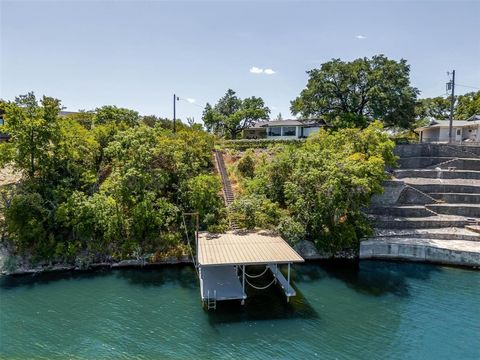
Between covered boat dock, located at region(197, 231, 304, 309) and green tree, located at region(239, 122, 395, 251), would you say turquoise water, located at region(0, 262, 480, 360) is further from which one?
Result: green tree, located at region(239, 122, 395, 251)

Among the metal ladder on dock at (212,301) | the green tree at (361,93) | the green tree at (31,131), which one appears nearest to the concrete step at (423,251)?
the metal ladder on dock at (212,301)

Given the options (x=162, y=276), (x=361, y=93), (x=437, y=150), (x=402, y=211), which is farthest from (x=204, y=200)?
(x=361, y=93)

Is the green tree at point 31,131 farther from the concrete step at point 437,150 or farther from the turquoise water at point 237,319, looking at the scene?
the concrete step at point 437,150

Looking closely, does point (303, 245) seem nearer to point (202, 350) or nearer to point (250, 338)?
point (250, 338)

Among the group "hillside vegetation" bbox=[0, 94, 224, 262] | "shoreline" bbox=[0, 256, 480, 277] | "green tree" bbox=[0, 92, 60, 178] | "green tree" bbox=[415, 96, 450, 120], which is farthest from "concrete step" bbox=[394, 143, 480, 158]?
"green tree" bbox=[0, 92, 60, 178]

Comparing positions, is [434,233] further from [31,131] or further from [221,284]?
[31,131]

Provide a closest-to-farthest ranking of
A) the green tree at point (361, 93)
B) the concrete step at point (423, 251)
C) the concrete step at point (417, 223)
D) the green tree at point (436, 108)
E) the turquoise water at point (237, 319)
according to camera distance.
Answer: the turquoise water at point (237, 319), the concrete step at point (423, 251), the concrete step at point (417, 223), the green tree at point (361, 93), the green tree at point (436, 108)

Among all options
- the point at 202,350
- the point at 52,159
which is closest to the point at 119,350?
the point at 202,350
